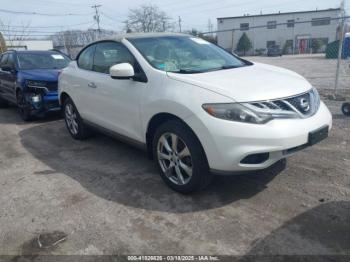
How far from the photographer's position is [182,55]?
4098 mm

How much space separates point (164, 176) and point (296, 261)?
1665mm

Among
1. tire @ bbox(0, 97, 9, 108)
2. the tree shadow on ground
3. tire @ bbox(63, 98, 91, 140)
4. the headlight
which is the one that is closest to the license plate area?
the tree shadow on ground

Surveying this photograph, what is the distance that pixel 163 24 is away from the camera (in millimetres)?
48969

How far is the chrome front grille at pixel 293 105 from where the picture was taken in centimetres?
301

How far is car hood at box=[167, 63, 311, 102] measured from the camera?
3.06 meters

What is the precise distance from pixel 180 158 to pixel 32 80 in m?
4.99

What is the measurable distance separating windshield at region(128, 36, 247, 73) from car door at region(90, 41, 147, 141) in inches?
8.8

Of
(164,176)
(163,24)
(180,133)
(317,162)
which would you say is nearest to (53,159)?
(164,176)

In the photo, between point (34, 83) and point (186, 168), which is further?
point (34, 83)

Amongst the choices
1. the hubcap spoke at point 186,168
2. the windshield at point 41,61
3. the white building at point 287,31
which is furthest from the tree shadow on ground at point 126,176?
the white building at point 287,31

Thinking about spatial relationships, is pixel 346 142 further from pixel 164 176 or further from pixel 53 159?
pixel 53 159

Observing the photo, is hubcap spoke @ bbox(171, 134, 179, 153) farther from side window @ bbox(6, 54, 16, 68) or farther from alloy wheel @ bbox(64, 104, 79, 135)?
side window @ bbox(6, 54, 16, 68)

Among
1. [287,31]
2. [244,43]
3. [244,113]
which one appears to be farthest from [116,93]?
[287,31]

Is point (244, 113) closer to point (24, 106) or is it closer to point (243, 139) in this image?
point (243, 139)
